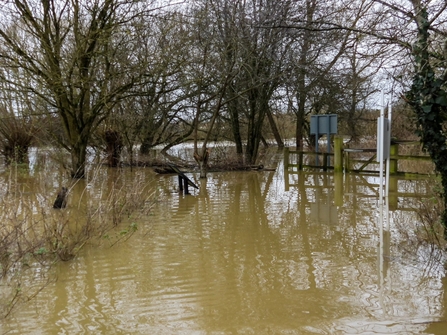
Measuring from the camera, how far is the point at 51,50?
43.5 feet

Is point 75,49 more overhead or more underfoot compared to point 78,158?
more overhead

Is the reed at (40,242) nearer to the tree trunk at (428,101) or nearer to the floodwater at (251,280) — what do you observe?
the floodwater at (251,280)

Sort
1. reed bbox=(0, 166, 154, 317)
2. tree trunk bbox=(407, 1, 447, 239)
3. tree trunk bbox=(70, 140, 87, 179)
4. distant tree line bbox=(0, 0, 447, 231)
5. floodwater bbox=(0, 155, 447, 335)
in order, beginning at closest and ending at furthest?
floodwater bbox=(0, 155, 447, 335) < tree trunk bbox=(407, 1, 447, 239) < reed bbox=(0, 166, 154, 317) < distant tree line bbox=(0, 0, 447, 231) < tree trunk bbox=(70, 140, 87, 179)

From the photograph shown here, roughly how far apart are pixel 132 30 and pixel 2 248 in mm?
9061

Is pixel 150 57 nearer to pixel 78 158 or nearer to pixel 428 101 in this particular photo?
pixel 78 158

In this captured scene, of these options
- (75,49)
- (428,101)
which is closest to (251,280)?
(428,101)

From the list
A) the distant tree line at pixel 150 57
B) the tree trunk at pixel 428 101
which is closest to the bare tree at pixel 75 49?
the distant tree line at pixel 150 57

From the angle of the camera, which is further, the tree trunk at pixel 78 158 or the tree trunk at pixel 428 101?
the tree trunk at pixel 78 158

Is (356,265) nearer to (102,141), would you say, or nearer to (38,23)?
(38,23)

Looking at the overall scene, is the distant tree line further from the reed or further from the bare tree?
the reed

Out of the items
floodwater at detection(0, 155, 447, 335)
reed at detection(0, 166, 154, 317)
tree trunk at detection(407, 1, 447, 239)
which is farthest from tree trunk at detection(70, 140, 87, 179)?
tree trunk at detection(407, 1, 447, 239)

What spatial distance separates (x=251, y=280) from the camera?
5.54 m

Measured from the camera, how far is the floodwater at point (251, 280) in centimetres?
435

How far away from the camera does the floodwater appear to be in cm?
435
